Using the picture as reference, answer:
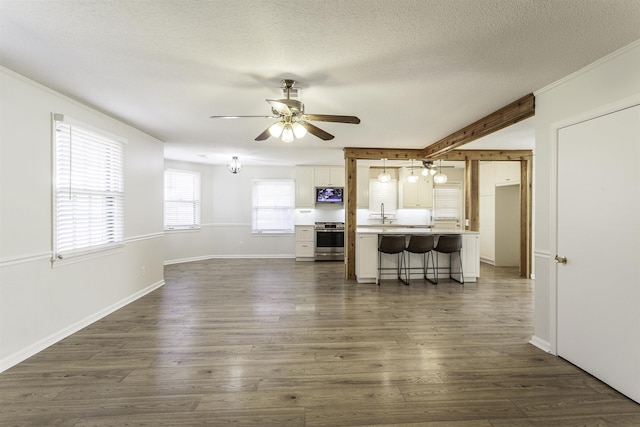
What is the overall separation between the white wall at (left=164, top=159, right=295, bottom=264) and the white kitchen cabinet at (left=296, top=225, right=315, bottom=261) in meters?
0.48

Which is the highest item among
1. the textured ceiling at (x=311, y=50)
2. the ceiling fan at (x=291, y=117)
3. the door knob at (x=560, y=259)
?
the textured ceiling at (x=311, y=50)

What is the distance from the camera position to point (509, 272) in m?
5.93

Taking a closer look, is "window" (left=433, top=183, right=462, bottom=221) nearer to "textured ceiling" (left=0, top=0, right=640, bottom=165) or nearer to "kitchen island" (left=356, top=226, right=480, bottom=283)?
"kitchen island" (left=356, top=226, right=480, bottom=283)

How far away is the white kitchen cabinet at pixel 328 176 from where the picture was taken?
7414 mm

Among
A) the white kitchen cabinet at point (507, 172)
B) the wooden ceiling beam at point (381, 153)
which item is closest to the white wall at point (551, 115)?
the wooden ceiling beam at point (381, 153)

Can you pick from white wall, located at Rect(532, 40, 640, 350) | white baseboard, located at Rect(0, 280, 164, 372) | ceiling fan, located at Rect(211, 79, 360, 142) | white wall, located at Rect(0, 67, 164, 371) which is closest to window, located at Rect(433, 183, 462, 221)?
white wall, located at Rect(532, 40, 640, 350)

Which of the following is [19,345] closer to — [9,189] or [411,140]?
[9,189]

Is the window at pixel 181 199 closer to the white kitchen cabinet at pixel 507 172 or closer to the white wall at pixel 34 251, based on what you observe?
the white wall at pixel 34 251

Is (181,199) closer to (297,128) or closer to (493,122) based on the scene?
(297,128)

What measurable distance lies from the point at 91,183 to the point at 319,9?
10.8 ft

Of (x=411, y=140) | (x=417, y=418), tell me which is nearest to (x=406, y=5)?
(x=417, y=418)

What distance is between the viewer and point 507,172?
20.1ft

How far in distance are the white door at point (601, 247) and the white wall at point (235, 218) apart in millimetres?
6021

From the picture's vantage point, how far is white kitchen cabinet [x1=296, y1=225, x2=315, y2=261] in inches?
286
